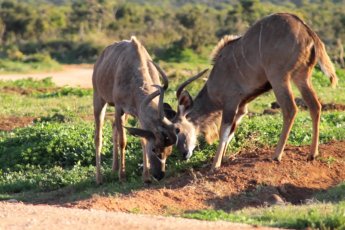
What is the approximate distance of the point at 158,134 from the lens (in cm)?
1030

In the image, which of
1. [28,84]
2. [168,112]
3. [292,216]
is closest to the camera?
[292,216]

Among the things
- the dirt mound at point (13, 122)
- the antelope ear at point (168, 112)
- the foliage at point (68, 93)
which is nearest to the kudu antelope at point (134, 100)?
the antelope ear at point (168, 112)

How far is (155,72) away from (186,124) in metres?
0.94

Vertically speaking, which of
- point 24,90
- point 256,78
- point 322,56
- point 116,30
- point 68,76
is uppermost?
point 322,56

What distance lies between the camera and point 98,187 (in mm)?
11172

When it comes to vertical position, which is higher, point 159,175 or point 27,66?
point 159,175

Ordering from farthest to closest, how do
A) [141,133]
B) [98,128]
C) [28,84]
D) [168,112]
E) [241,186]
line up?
[28,84] < [98,128] < [168,112] < [141,133] < [241,186]

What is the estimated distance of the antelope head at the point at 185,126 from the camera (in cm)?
1069

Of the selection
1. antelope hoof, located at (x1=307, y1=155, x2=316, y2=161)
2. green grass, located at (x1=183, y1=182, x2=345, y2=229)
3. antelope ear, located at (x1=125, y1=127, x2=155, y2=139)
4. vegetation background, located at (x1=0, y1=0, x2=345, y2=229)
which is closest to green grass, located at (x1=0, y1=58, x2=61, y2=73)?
vegetation background, located at (x1=0, y1=0, x2=345, y2=229)

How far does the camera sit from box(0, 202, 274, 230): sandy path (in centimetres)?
721

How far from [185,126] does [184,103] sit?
1.23 feet

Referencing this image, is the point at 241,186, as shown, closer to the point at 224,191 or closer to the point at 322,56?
the point at 224,191

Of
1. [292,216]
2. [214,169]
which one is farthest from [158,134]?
[292,216]

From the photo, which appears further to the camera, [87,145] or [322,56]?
[87,145]
